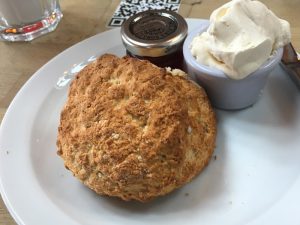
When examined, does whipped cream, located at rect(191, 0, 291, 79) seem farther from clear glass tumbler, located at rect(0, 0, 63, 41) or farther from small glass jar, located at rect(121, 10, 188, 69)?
clear glass tumbler, located at rect(0, 0, 63, 41)

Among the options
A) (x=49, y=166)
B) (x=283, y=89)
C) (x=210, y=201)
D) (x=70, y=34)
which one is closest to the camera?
(x=210, y=201)

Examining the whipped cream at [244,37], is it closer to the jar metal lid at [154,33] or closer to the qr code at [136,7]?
the jar metal lid at [154,33]

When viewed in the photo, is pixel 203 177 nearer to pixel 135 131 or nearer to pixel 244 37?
pixel 135 131

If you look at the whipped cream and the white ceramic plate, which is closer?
the white ceramic plate

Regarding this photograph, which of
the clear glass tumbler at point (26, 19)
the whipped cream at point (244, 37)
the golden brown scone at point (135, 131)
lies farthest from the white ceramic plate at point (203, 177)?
the clear glass tumbler at point (26, 19)

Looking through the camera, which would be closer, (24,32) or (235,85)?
(235,85)

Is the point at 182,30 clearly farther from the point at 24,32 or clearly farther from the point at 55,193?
the point at 24,32

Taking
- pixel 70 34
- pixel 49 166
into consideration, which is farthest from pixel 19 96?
pixel 70 34

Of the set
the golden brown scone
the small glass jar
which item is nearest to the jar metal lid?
the small glass jar
